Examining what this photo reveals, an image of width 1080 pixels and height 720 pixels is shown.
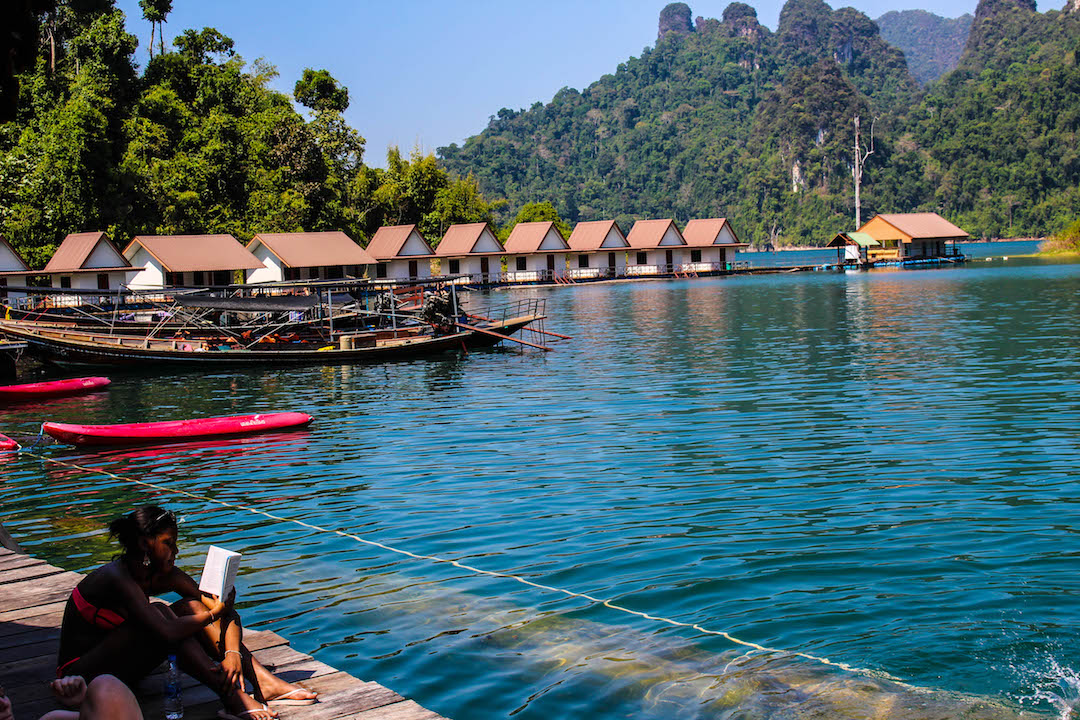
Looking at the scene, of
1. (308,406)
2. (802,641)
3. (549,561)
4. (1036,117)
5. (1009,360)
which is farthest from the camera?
(1036,117)

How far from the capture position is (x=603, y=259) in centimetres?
8788

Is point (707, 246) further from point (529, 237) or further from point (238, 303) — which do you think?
point (238, 303)

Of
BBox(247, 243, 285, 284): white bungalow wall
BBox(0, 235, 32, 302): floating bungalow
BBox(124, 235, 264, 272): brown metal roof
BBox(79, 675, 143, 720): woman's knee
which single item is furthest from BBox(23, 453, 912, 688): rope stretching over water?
BBox(247, 243, 285, 284): white bungalow wall

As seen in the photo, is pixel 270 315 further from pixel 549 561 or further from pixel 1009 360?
pixel 549 561

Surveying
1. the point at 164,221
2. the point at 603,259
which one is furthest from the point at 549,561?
the point at 603,259

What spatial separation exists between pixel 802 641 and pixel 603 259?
262 feet

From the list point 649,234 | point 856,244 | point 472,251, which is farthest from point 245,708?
point 856,244

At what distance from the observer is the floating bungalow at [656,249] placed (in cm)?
8719

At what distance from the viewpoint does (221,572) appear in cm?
656

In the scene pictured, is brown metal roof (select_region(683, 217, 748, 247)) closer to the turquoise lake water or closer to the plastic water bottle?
the turquoise lake water

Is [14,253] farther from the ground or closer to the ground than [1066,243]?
farther from the ground

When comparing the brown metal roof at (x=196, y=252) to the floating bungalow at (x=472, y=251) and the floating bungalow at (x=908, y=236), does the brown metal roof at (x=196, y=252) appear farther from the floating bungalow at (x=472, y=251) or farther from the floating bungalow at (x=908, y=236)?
the floating bungalow at (x=908, y=236)

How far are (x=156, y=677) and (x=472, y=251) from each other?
249 feet

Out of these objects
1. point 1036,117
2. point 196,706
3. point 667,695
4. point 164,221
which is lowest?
point 667,695
